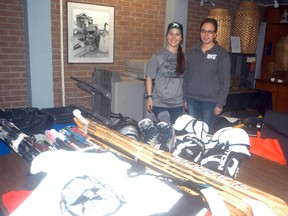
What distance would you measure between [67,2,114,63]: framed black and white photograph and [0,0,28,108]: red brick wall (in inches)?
23.6

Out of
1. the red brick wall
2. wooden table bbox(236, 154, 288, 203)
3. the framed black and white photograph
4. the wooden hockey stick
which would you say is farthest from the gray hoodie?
the red brick wall

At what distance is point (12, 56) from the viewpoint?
3.49m

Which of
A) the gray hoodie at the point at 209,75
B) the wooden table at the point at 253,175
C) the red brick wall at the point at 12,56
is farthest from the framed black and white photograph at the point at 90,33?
the wooden table at the point at 253,175

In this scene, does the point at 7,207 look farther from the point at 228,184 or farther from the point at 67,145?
the point at 228,184

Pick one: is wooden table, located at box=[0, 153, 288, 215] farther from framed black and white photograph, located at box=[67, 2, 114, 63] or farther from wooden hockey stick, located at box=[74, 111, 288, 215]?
framed black and white photograph, located at box=[67, 2, 114, 63]

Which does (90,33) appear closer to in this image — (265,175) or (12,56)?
(12,56)

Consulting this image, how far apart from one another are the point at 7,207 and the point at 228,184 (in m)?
0.67

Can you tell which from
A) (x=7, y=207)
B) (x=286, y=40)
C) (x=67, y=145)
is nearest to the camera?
(x=7, y=207)

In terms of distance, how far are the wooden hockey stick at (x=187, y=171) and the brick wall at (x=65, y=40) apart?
2.60 m

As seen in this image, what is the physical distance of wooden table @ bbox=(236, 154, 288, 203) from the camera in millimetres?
1175

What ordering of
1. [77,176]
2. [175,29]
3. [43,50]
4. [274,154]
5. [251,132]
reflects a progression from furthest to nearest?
[43,50], [175,29], [251,132], [274,154], [77,176]

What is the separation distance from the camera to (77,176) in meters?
0.74

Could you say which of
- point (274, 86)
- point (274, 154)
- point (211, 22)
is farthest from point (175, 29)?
point (274, 86)

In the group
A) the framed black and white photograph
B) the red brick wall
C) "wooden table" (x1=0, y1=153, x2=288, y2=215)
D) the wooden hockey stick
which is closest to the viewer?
the wooden hockey stick
